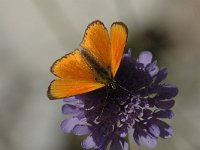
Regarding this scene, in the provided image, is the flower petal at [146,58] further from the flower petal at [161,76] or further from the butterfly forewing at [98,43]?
the butterfly forewing at [98,43]

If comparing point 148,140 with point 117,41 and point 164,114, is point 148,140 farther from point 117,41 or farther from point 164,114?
point 117,41

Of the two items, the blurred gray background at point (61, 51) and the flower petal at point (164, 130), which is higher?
the blurred gray background at point (61, 51)

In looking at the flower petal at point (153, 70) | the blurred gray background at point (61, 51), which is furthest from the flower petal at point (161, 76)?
the blurred gray background at point (61, 51)

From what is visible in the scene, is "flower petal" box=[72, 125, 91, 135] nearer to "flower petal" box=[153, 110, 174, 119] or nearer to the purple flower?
the purple flower

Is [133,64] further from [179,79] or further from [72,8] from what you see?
[72,8]

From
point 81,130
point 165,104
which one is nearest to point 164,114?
point 165,104

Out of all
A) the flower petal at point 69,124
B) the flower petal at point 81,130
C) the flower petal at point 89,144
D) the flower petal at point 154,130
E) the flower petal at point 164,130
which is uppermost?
the flower petal at point 69,124

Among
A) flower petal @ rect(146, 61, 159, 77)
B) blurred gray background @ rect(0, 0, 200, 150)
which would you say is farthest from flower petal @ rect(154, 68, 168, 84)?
blurred gray background @ rect(0, 0, 200, 150)

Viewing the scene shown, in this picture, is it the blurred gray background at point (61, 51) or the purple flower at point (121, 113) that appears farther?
the blurred gray background at point (61, 51)
